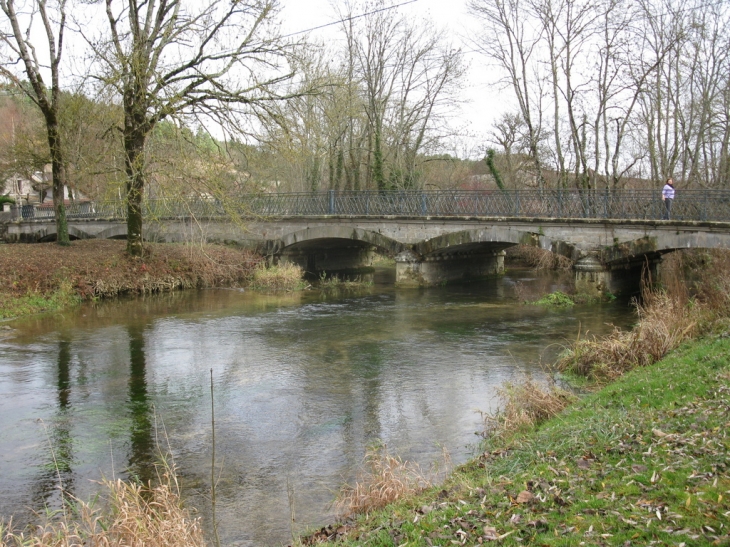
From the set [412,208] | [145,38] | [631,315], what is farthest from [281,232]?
[631,315]

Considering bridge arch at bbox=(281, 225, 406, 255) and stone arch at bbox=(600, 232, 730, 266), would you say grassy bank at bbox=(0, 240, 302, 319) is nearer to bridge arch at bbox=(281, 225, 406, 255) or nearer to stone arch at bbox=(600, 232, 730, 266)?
bridge arch at bbox=(281, 225, 406, 255)

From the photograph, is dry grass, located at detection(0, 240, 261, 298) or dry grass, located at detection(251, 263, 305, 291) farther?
dry grass, located at detection(251, 263, 305, 291)

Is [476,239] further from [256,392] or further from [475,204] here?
[256,392]

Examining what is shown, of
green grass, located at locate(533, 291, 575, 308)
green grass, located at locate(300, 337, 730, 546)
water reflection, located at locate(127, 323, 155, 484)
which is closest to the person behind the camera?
green grass, located at locate(300, 337, 730, 546)

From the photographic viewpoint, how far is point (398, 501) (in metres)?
5.59

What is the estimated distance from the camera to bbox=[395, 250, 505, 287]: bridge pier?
23266 millimetres

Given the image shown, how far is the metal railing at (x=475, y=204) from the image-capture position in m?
17.0

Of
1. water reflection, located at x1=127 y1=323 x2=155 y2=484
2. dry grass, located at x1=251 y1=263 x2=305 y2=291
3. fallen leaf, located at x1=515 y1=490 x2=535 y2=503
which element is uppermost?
dry grass, located at x1=251 y1=263 x2=305 y2=291

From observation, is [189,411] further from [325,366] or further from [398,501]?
[398,501]

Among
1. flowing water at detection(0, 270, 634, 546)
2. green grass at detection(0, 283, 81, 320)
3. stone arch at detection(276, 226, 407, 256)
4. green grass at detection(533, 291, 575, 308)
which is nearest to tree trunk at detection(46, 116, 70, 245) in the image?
green grass at detection(0, 283, 81, 320)

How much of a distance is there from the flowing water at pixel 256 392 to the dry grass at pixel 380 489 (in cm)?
29

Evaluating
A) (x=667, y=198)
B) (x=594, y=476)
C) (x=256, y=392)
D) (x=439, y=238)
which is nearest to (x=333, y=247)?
(x=439, y=238)

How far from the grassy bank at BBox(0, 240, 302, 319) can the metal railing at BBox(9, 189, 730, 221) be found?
1644 mm

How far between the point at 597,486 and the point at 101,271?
18.5 meters
